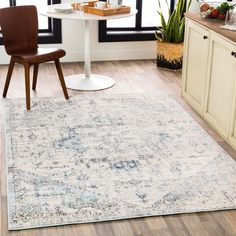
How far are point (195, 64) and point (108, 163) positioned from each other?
136 centimetres

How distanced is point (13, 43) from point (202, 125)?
174 centimetres

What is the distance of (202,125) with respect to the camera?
12.7ft

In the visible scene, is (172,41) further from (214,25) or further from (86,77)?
(214,25)

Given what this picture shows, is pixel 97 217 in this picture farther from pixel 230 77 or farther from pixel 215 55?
pixel 215 55

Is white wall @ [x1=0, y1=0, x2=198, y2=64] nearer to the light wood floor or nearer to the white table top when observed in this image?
the light wood floor

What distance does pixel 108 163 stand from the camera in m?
3.19

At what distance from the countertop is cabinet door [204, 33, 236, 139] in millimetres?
43

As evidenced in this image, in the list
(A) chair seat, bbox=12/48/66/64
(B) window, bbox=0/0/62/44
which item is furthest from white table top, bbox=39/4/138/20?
(B) window, bbox=0/0/62/44

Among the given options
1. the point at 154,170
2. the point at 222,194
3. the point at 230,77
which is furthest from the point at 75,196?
the point at 230,77

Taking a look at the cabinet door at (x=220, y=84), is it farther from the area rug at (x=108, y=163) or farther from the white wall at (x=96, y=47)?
the white wall at (x=96, y=47)

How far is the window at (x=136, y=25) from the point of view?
551 cm

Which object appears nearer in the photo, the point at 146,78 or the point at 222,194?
the point at 222,194

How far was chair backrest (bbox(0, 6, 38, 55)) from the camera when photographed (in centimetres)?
414

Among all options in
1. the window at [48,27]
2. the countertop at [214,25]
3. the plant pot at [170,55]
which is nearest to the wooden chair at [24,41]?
the window at [48,27]
